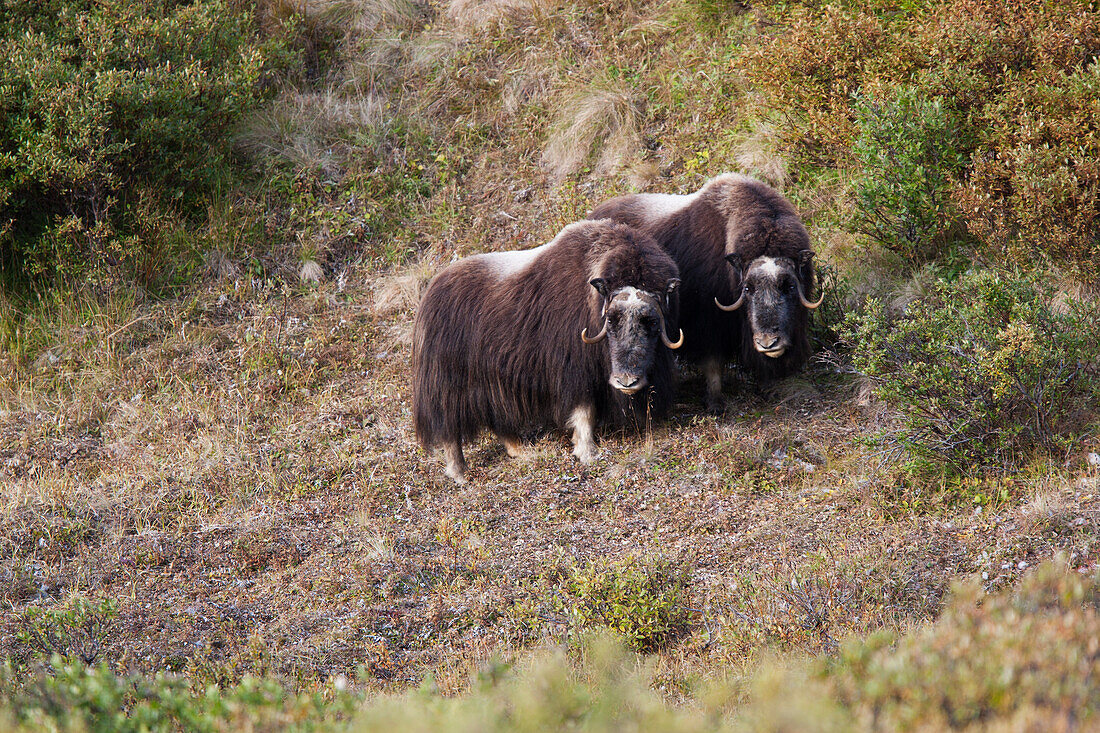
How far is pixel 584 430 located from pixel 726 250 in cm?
174

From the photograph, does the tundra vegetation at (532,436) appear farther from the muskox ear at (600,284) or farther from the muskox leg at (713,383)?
the muskox ear at (600,284)

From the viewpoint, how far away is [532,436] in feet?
24.3

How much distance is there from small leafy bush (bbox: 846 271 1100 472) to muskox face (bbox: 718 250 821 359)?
2.79 feet

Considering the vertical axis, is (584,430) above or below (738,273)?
below

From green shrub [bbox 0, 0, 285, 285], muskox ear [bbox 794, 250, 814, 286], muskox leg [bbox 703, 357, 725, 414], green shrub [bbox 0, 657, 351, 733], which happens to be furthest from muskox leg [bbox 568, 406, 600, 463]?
green shrub [bbox 0, 0, 285, 285]

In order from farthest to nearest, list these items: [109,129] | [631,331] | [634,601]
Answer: [109,129], [631,331], [634,601]

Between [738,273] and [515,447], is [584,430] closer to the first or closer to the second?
[515,447]

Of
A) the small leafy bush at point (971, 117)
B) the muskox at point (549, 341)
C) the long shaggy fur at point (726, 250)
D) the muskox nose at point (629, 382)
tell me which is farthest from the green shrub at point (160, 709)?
the small leafy bush at point (971, 117)

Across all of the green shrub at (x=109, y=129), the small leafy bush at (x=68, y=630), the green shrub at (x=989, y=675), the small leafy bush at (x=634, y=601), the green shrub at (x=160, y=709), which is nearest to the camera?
the green shrub at (x=989, y=675)

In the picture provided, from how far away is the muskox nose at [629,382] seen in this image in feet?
21.4

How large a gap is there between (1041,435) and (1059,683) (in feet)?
10.7

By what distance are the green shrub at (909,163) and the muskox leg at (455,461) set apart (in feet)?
12.5

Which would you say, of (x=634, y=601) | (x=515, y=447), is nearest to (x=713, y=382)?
(x=515, y=447)

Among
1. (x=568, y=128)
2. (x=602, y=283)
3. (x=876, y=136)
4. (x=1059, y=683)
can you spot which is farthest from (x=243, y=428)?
(x=1059, y=683)
